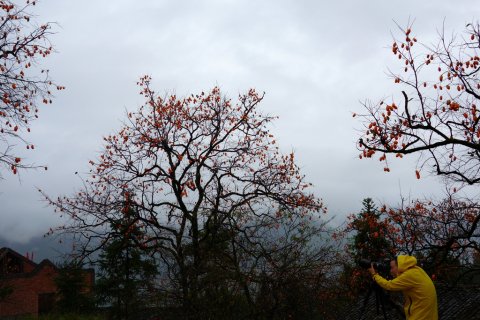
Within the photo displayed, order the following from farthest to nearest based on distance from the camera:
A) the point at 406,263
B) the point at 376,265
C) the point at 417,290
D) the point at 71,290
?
the point at 71,290, the point at 376,265, the point at 406,263, the point at 417,290

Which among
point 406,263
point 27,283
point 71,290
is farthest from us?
point 27,283

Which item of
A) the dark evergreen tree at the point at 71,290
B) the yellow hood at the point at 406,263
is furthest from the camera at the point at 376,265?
the dark evergreen tree at the point at 71,290

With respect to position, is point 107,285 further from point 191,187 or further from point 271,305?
point 271,305

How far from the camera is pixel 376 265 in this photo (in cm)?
617

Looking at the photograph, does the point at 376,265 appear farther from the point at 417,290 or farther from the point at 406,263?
the point at 417,290

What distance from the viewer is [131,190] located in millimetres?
17266

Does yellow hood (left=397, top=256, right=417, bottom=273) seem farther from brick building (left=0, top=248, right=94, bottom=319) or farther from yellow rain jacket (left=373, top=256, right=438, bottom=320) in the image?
brick building (left=0, top=248, right=94, bottom=319)

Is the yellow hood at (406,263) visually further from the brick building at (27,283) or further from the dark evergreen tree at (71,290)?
the brick building at (27,283)

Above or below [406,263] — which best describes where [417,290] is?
below

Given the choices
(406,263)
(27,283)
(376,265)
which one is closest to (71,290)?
(27,283)

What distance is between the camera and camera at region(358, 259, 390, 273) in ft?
19.5

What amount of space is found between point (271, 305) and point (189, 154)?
283 inches

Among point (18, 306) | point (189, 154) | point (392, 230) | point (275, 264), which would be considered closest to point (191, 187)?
point (189, 154)

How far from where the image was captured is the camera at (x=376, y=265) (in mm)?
5940
